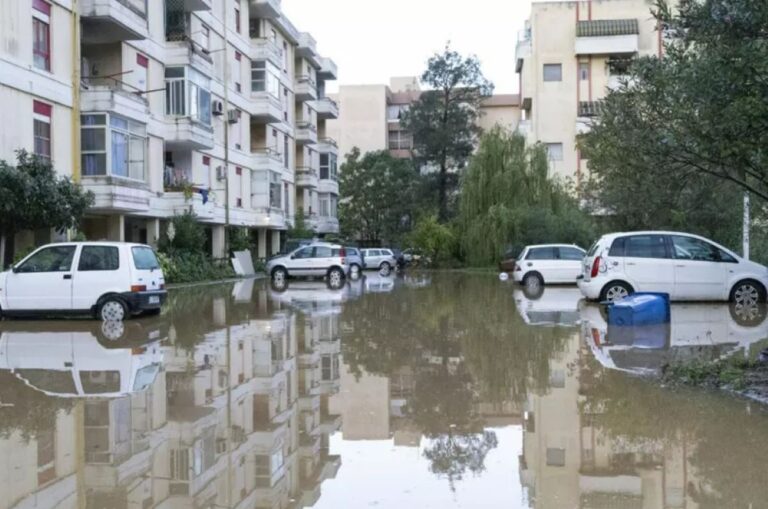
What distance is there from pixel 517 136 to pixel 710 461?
35663 mm

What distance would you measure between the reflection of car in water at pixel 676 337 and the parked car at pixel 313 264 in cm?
1769

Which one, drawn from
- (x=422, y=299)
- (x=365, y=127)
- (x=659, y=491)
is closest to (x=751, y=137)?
(x=659, y=491)

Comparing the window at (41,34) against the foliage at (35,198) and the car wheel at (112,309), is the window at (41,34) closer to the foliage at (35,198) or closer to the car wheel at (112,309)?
the foliage at (35,198)

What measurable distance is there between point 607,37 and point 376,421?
43935mm

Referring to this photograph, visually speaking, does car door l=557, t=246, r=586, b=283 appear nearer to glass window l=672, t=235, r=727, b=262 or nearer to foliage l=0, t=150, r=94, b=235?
glass window l=672, t=235, r=727, b=262

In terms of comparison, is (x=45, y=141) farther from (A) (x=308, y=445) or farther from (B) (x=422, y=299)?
(A) (x=308, y=445)

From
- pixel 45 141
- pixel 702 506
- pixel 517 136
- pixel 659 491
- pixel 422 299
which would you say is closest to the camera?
pixel 702 506

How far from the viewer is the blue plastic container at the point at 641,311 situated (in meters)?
13.6

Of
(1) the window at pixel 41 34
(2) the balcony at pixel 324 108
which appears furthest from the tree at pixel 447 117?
(1) the window at pixel 41 34

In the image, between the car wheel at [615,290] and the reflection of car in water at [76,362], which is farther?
the car wheel at [615,290]

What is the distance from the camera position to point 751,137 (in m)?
8.36

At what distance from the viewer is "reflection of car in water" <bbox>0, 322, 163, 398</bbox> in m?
9.09

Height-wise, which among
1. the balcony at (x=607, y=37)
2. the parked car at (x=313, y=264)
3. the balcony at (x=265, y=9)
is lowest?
the parked car at (x=313, y=264)

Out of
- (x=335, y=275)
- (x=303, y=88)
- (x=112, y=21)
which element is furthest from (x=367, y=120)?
(x=112, y=21)
